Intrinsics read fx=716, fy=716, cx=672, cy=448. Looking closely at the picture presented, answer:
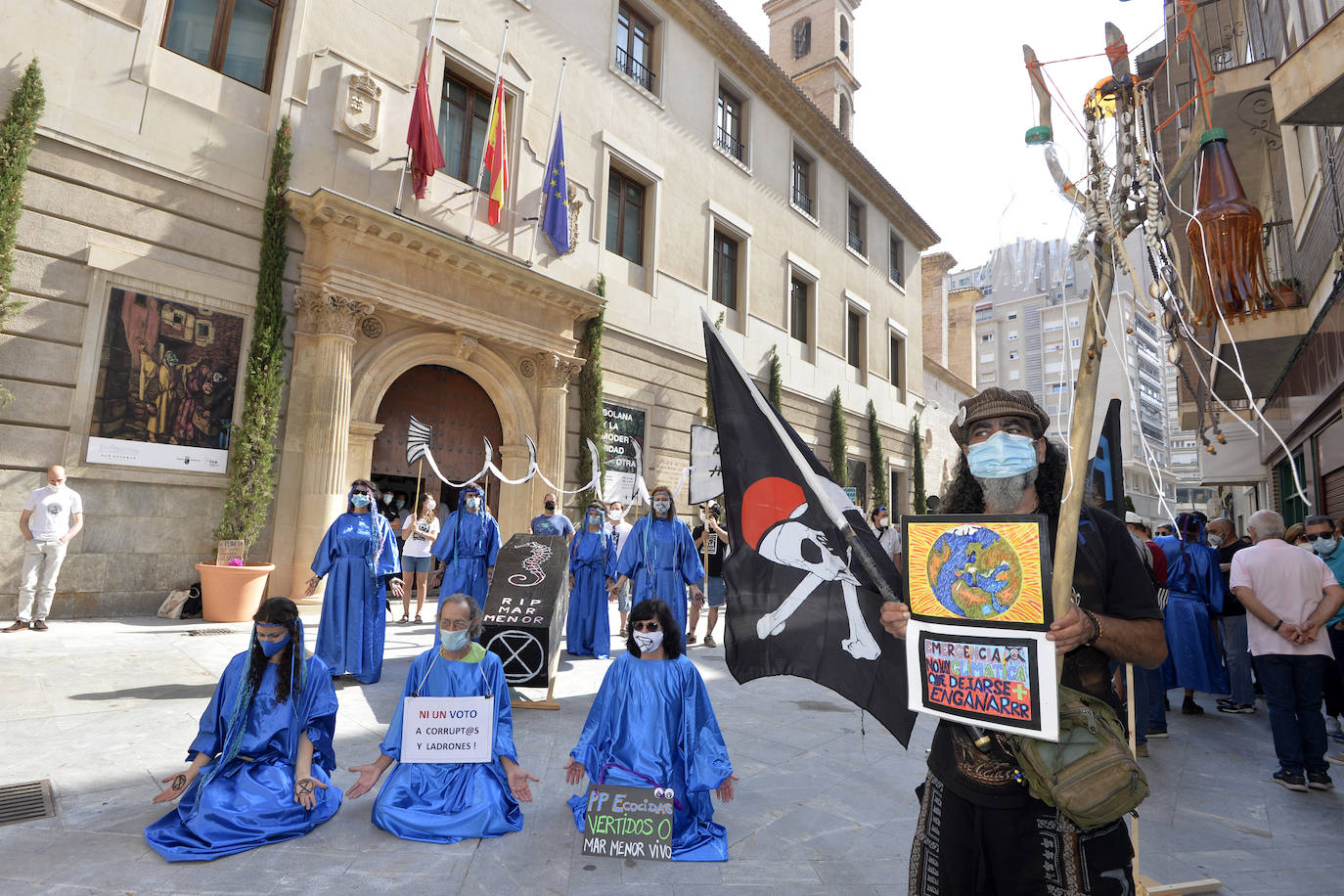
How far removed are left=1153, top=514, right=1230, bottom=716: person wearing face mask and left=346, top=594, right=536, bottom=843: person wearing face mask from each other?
20.5 ft

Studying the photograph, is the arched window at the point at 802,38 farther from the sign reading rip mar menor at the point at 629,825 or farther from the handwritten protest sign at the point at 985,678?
the handwritten protest sign at the point at 985,678

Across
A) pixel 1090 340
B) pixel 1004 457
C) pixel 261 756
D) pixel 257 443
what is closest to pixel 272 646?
pixel 261 756

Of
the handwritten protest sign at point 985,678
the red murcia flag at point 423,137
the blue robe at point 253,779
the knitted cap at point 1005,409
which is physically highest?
the red murcia flag at point 423,137

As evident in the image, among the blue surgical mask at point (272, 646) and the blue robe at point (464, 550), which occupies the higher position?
the blue robe at point (464, 550)

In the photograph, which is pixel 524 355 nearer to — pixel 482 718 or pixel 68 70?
pixel 68 70

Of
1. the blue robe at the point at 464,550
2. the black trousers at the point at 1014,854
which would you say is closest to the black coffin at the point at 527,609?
the blue robe at the point at 464,550

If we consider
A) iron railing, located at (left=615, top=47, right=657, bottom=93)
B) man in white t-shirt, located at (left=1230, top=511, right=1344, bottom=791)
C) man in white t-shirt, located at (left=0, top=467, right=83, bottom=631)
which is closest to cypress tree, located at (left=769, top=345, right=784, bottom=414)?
iron railing, located at (left=615, top=47, right=657, bottom=93)

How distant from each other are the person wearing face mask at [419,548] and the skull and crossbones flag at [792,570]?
8.04m

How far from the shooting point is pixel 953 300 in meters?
33.1

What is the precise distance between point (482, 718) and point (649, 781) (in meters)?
0.93

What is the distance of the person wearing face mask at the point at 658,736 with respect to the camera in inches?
143

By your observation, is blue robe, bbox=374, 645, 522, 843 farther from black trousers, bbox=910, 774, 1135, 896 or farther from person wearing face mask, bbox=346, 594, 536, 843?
black trousers, bbox=910, 774, 1135, 896

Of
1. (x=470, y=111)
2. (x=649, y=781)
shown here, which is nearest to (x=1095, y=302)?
(x=649, y=781)

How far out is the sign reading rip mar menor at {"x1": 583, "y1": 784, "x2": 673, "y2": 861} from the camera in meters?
3.39
